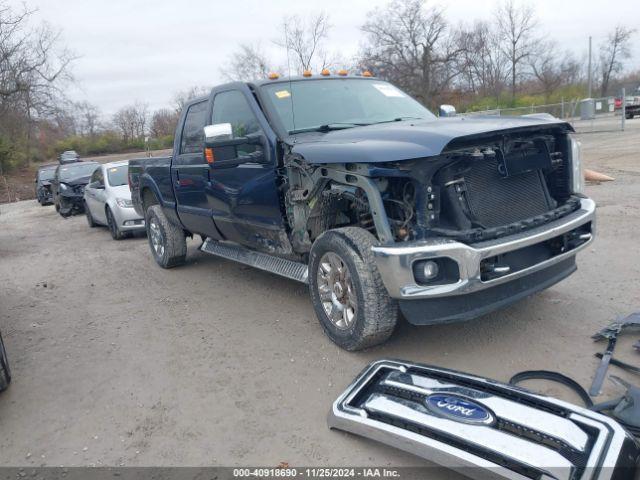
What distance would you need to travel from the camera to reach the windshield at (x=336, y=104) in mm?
4816

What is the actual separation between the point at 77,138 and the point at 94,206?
46684 millimetres

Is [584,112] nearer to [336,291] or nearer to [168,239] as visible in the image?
[168,239]

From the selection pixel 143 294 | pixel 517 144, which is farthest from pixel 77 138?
pixel 517 144

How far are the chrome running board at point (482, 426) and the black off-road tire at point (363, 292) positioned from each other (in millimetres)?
433

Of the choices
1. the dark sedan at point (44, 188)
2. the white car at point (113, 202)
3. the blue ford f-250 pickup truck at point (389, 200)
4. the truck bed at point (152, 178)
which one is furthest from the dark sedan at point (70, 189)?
the blue ford f-250 pickup truck at point (389, 200)

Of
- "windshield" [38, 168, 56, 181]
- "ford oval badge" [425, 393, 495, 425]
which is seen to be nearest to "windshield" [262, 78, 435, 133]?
"ford oval badge" [425, 393, 495, 425]

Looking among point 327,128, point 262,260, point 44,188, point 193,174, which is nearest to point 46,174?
point 44,188

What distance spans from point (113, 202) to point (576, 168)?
8.47m

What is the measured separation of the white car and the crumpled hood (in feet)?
22.3

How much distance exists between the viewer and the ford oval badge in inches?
110

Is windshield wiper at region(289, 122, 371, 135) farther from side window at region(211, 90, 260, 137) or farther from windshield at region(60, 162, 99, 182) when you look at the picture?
windshield at region(60, 162, 99, 182)

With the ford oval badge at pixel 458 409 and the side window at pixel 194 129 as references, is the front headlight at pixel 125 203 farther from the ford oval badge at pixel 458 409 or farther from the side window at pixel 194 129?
the ford oval badge at pixel 458 409

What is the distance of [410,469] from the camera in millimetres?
2771

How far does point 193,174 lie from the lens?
19.4 ft
